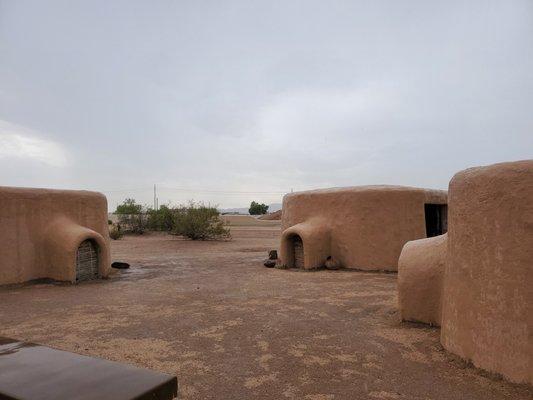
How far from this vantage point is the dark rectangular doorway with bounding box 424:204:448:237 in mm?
15234

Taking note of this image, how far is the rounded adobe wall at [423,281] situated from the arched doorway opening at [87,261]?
888 centimetres

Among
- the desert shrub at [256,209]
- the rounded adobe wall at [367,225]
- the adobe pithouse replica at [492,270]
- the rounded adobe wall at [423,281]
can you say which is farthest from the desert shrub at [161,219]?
the desert shrub at [256,209]

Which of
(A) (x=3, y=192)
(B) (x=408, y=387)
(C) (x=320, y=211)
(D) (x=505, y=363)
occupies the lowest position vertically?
(B) (x=408, y=387)

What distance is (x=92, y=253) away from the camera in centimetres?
1164

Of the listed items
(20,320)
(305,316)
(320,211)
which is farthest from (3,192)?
(320,211)

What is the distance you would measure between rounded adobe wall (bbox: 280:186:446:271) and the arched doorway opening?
6106mm

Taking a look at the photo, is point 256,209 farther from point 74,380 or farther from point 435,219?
point 74,380

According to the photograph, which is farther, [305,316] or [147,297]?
[147,297]

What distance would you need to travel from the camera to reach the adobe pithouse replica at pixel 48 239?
33.5ft

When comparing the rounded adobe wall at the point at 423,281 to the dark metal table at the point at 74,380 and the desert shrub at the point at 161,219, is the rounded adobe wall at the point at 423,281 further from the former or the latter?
the desert shrub at the point at 161,219

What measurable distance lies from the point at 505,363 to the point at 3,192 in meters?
11.4

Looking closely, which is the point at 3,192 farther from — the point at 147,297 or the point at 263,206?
the point at 263,206

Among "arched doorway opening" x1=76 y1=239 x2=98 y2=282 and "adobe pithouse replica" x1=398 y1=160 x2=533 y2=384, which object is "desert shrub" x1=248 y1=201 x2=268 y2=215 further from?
"adobe pithouse replica" x1=398 y1=160 x2=533 y2=384

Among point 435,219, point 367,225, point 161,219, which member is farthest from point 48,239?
point 161,219
